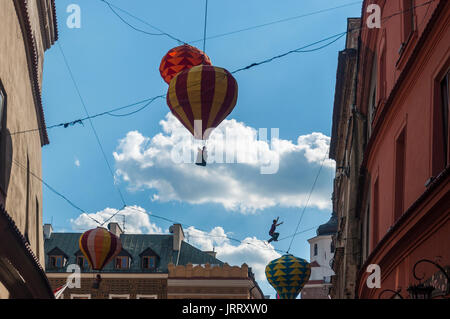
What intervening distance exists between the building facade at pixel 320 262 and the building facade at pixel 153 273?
23296 mm

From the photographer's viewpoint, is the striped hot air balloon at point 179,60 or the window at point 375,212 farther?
the striped hot air balloon at point 179,60

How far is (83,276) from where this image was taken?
48.2 m

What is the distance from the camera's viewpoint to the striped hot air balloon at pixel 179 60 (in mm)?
20984

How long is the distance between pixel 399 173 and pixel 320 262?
Answer: 65546 millimetres

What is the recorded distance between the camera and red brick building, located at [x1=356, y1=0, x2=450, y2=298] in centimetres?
923

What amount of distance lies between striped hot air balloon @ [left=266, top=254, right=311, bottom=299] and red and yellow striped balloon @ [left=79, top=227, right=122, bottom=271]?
6794 millimetres

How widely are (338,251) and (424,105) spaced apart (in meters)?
15.9

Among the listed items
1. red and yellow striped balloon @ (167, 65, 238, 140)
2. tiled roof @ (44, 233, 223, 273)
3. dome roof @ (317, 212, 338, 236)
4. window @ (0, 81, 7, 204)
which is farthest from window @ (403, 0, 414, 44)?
dome roof @ (317, 212, 338, 236)

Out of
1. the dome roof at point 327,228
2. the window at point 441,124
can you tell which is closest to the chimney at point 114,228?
the dome roof at point 327,228

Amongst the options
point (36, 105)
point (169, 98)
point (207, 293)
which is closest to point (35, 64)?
point (36, 105)

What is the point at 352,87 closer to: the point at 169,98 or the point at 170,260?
the point at 169,98

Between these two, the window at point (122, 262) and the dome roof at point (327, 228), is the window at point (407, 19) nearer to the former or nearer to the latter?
the window at point (122, 262)

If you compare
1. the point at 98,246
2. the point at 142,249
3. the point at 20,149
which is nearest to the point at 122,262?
the point at 142,249
